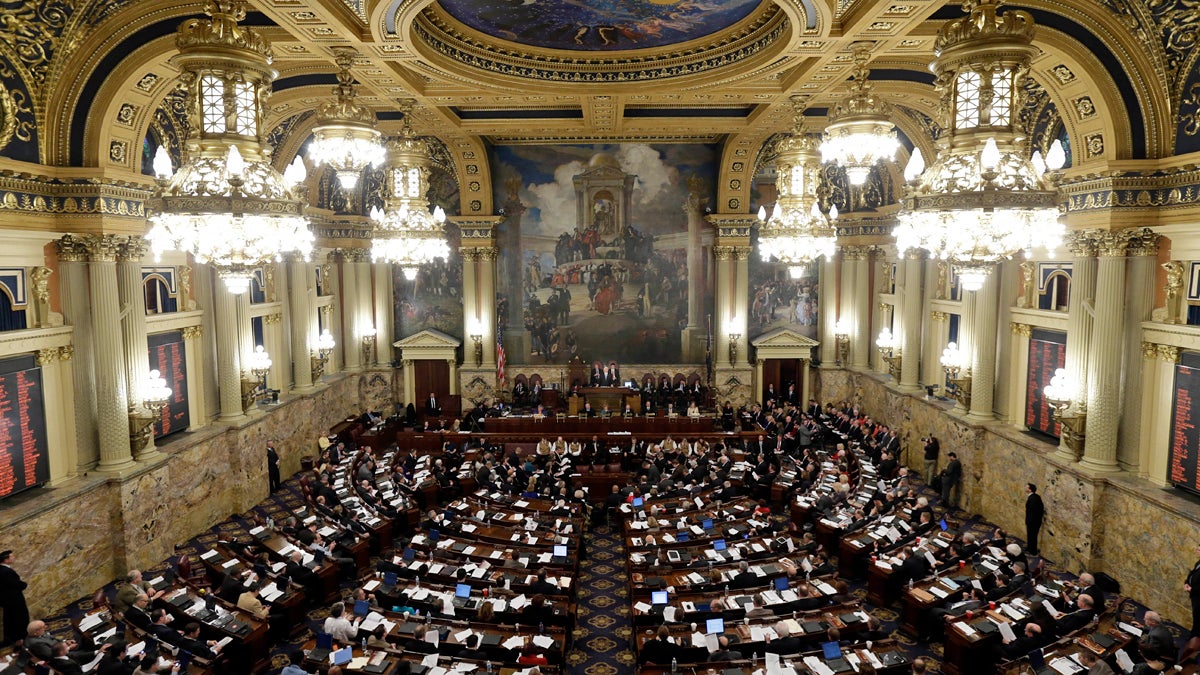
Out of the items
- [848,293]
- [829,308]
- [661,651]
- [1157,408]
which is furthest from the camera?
[829,308]

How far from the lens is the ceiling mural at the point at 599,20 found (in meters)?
14.1

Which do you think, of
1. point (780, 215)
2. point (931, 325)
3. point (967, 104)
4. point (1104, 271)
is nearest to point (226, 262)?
point (967, 104)

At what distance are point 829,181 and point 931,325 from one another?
7.65m

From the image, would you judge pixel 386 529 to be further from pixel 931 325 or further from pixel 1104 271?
pixel 931 325

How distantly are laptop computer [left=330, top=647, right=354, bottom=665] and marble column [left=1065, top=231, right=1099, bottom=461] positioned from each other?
1475 cm

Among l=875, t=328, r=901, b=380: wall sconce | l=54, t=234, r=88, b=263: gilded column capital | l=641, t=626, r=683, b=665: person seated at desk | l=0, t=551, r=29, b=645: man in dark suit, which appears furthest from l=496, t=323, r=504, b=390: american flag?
l=641, t=626, r=683, b=665: person seated at desk

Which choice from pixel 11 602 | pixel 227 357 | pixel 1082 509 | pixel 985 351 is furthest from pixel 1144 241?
pixel 227 357

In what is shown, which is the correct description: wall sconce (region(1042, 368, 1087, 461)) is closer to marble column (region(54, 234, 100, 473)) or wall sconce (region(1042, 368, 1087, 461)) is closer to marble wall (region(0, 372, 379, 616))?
marble wall (region(0, 372, 379, 616))

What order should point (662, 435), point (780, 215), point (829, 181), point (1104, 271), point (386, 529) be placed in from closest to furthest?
point (1104, 271) < point (780, 215) < point (386, 529) < point (662, 435) < point (829, 181)

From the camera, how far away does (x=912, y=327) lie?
76.8 feet

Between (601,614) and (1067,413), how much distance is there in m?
10.8

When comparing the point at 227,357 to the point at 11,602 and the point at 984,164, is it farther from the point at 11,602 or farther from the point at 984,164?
the point at 984,164

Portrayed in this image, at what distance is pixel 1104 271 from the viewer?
46.2 ft

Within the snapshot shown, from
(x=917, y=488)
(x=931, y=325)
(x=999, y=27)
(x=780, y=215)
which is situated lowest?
(x=917, y=488)
